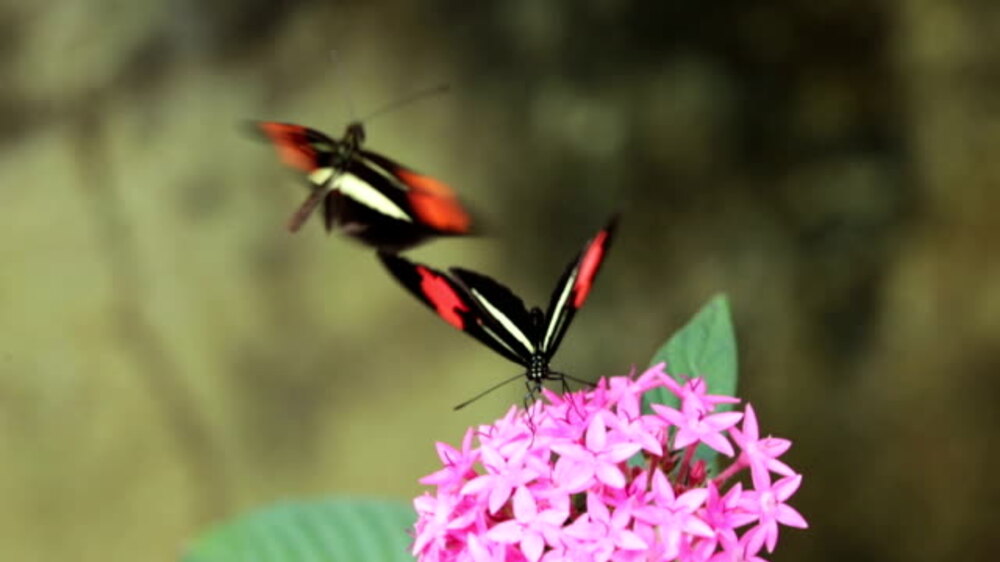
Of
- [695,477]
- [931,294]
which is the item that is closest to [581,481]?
[695,477]

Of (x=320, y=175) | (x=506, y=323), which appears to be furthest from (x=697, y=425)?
(x=320, y=175)

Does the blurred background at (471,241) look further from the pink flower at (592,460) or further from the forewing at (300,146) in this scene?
the pink flower at (592,460)

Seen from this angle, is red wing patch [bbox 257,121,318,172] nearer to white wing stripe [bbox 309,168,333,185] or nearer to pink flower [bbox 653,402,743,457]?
white wing stripe [bbox 309,168,333,185]

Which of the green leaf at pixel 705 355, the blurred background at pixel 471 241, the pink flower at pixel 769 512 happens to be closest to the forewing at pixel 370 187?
the green leaf at pixel 705 355

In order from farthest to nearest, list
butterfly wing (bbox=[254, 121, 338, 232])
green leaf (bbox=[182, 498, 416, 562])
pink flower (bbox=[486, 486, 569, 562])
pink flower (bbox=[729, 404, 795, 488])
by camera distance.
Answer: green leaf (bbox=[182, 498, 416, 562])
butterfly wing (bbox=[254, 121, 338, 232])
pink flower (bbox=[729, 404, 795, 488])
pink flower (bbox=[486, 486, 569, 562])

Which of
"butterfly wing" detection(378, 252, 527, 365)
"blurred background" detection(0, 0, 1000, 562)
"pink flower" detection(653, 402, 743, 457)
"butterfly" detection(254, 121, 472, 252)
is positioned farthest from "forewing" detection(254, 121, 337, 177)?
"blurred background" detection(0, 0, 1000, 562)

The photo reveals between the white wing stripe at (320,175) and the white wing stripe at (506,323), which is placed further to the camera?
the white wing stripe at (320,175)
